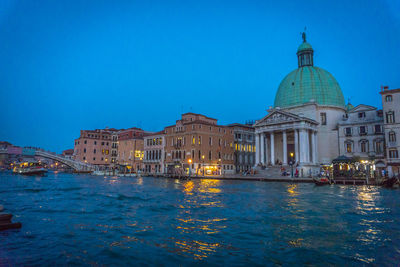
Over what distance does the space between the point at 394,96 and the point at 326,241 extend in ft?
118

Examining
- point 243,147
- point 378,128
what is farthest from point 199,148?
point 378,128

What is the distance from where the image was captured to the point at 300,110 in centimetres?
4938

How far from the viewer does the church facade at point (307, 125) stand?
44312 mm

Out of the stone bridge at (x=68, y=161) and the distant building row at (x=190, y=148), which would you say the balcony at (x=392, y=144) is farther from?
the stone bridge at (x=68, y=161)

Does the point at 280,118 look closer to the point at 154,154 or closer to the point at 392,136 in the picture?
the point at 392,136

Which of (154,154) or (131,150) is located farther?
(131,150)

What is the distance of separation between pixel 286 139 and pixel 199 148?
1582 cm

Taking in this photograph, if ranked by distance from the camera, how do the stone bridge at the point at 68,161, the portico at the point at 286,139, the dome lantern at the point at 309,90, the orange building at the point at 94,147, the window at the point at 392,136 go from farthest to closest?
the orange building at the point at 94,147 < the stone bridge at the point at 68,161 < the dome lantern at the point at 309,90 < the portico at the point at 286,139 < the window at the point at 392,136

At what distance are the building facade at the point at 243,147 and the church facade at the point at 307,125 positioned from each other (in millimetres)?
8184

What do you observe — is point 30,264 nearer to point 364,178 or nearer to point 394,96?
point 364,178

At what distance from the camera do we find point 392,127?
35.9 metres

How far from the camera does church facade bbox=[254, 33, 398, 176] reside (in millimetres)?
44312

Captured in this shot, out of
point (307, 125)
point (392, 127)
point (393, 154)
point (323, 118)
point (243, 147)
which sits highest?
point (323, 118)

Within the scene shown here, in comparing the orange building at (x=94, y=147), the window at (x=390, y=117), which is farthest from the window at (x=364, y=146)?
the orange building at (x=94, y=147)
